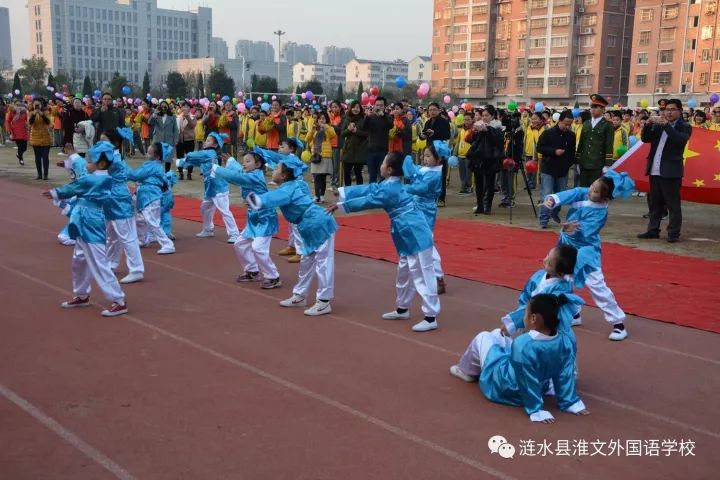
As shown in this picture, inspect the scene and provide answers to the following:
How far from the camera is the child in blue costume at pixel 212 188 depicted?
9.10 metres

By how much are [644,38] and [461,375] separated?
216 feet

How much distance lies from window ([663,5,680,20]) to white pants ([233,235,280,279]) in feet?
205

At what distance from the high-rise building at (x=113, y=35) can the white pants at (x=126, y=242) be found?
4595 inches

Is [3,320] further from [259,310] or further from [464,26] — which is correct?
[464,26]

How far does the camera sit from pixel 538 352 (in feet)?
15.1

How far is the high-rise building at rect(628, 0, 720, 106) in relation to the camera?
58812 millimetres

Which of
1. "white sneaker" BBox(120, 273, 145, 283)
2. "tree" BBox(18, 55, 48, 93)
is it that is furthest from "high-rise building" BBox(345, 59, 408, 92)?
"white sneaker" BBox(120, 273, 145, 283)

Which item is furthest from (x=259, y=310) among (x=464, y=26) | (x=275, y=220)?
(x=464, y=26)

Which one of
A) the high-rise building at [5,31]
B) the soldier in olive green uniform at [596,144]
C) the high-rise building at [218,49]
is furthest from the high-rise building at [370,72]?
the soldier in olive green uniform at [596,144]

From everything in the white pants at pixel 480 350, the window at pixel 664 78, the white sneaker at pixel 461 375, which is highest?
the window at pixel 664 78

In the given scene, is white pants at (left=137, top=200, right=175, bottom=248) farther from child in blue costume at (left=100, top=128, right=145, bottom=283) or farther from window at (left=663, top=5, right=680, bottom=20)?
window at (left=663, top=5, right=680, bottom=20)

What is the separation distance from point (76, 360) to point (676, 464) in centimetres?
400

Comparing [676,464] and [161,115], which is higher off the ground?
[161,115]

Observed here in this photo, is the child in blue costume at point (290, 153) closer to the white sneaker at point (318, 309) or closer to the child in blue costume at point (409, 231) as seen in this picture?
the white sneaker at point (318, 309)
